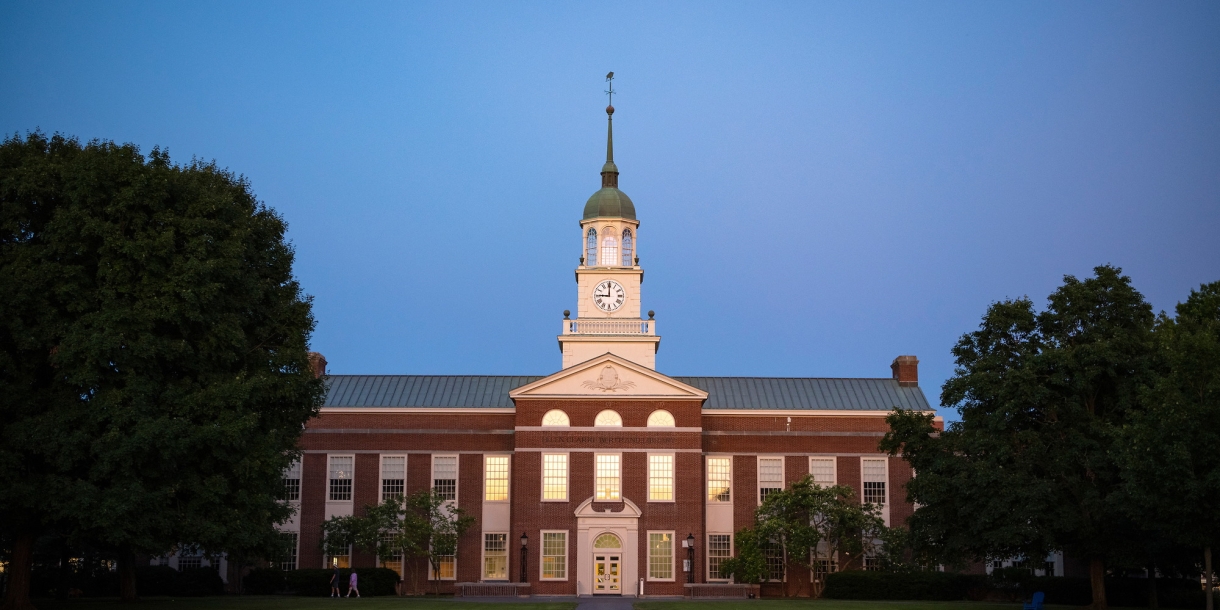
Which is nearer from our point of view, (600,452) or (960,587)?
(960,587)

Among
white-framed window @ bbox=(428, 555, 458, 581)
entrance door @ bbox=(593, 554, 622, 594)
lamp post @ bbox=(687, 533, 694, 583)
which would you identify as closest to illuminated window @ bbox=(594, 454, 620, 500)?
entrance door @ bbox=(593, 554, 622, 594)

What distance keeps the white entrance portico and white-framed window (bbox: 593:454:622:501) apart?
1.28 ft

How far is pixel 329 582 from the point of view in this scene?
165ft

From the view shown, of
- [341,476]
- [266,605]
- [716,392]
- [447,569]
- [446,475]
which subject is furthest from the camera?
[716,392]

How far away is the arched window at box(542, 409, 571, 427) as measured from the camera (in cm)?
5462

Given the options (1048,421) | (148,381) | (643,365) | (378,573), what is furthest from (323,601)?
(1048,421)

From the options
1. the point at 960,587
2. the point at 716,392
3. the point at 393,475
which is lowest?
the point at 960,587

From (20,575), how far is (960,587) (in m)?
35.7

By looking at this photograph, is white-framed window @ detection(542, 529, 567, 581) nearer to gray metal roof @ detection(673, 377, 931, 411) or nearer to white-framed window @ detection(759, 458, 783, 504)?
white-framed window @ detection(759, 458, 783, 504)

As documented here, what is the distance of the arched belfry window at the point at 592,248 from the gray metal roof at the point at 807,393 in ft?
25.8

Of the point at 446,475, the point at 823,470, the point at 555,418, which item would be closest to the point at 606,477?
the point at 555,418

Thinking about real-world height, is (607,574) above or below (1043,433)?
below

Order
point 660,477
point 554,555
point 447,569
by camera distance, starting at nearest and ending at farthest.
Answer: point 554,555 → point 660,477 → point 447,569

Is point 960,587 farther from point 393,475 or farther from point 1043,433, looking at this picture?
point 393,475
